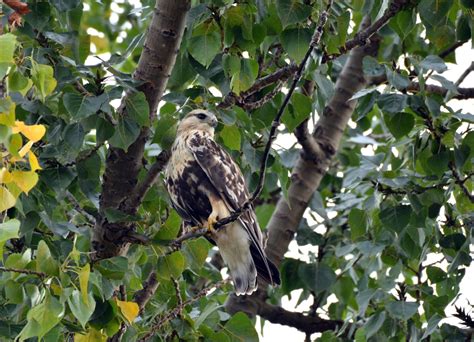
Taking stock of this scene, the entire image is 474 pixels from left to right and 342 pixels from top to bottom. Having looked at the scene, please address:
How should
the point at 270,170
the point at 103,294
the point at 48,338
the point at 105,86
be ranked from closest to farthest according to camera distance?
1. the point at 48,338
2. the point at 103,294
3. the point at 105,86
4. the point at 270,170

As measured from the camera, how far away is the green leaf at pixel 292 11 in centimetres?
408

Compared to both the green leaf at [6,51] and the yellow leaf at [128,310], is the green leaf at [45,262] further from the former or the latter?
the green leaf at [6,51]

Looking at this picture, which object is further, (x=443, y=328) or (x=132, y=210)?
(x=443, y=328)

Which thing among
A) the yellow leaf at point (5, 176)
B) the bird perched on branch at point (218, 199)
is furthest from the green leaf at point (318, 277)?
the yellow leaf at point (5, 176)

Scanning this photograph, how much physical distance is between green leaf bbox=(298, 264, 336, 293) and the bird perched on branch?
69cm

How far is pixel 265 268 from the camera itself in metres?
5.23

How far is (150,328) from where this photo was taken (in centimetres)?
439

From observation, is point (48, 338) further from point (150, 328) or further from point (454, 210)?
point (454, 210)

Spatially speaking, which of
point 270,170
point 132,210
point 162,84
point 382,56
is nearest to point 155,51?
point 162,84

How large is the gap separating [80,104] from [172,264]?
2.74 ft

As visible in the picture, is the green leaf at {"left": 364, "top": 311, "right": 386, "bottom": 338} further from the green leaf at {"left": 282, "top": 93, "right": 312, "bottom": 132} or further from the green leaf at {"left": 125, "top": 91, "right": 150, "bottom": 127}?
the green leaf at {"left": 125, "top": 91, "right": 150, "bottom": 127}

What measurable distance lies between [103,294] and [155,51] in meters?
1.17

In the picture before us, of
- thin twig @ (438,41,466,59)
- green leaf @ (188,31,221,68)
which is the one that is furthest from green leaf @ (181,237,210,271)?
thin twig @ (438,41,466,59)

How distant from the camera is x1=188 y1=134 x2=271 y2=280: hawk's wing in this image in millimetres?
5215
